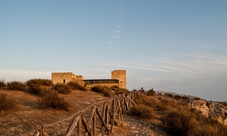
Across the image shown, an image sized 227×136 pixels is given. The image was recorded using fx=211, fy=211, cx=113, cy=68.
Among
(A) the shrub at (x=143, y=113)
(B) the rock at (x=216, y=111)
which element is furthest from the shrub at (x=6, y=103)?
(B) the rock at (x=216, y=111)

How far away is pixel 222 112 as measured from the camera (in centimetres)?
2442

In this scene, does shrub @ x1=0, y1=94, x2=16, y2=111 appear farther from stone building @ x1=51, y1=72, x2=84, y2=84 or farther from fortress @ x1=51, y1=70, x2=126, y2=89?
stone building @ x1=51, y1=72, x2=84, y2=84

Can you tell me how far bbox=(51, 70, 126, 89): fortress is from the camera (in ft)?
A: 122

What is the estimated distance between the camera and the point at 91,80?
4025 centimetres

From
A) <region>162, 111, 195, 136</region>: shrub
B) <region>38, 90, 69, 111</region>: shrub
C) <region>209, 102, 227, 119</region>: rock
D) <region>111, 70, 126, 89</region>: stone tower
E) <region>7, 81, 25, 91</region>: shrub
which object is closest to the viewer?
<region>162, 111, 195, 136</region>: shrub

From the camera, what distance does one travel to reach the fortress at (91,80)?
1460 inches

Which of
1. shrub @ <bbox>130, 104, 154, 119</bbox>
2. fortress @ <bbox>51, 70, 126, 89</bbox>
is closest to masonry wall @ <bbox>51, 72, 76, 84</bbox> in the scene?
fortress @ <bbox>51, 70, 126, 89</bbox>

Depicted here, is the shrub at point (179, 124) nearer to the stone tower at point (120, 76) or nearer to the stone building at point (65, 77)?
the stone building at point (65, 77)

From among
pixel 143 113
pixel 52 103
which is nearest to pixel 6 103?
pixel 52 103

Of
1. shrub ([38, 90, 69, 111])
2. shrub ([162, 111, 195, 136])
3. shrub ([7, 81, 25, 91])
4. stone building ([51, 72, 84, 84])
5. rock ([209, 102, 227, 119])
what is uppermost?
stone building ([51, 72, 84, 84])

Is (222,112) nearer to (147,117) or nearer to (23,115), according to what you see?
(147,117)

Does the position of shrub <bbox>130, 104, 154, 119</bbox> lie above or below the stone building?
below

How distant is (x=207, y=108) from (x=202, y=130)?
1894 centimetres

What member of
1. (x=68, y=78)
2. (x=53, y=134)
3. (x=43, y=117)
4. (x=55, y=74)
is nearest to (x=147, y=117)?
(x=43, y=117)
